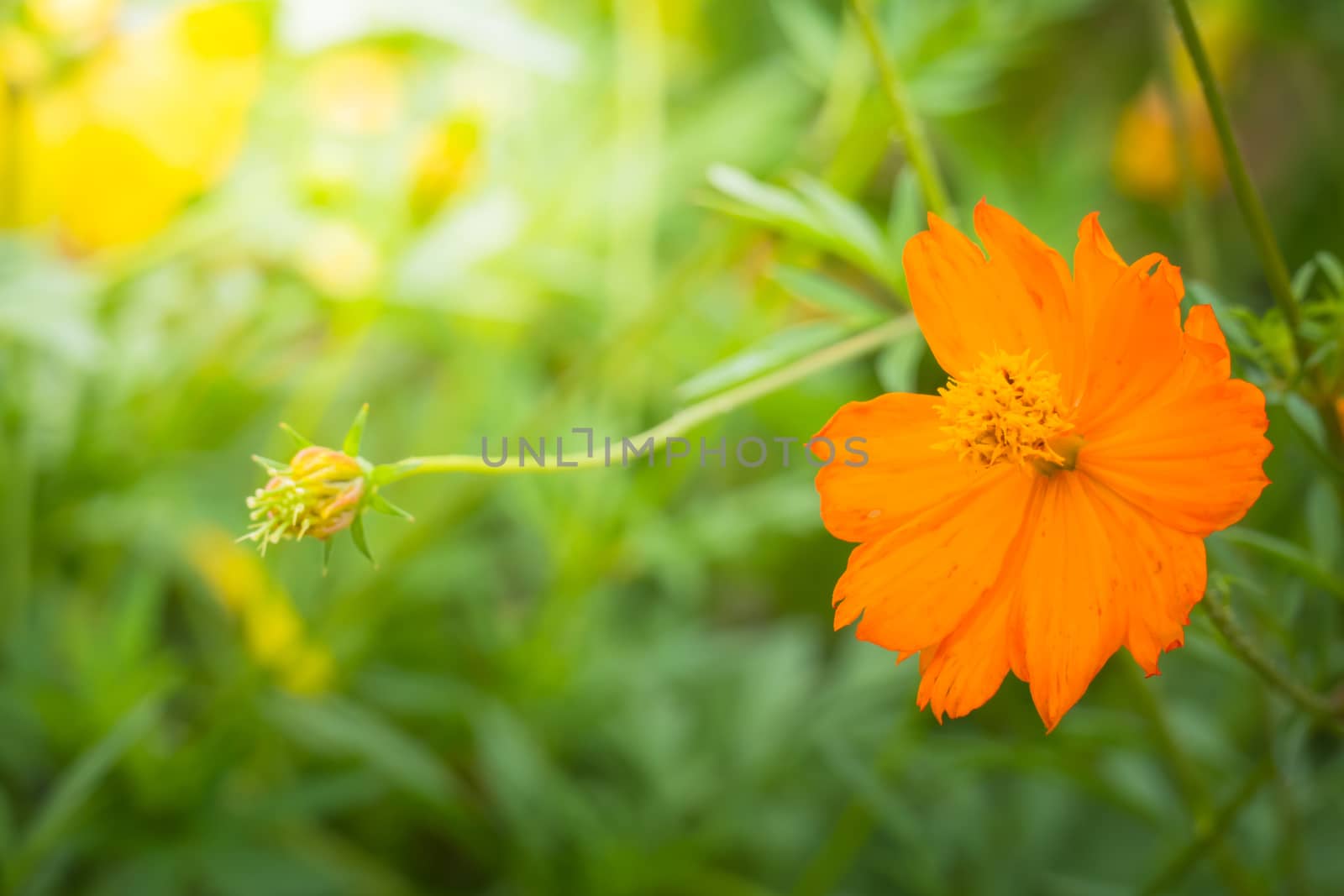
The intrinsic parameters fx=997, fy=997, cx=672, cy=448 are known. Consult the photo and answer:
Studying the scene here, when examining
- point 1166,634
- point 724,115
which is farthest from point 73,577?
point 1166,634

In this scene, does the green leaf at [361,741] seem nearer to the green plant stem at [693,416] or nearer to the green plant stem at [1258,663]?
the green plant stem at [693,416]

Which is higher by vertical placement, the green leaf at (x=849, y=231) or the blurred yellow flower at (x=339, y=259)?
the blurred yellow flower at (x=339, y=259)

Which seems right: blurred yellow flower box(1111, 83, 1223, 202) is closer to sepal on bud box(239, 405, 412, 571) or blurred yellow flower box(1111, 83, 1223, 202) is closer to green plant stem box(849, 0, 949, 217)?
green plant stem box(849, 0, 949, 217)

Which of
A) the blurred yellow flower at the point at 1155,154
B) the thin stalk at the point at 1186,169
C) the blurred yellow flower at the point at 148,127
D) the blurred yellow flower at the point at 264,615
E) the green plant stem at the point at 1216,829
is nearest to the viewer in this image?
the green plant stem at the point at 1216,829

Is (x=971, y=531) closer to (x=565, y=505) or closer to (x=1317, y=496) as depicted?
(x=1317, y=496)

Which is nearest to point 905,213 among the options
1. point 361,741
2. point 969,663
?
point 969,663

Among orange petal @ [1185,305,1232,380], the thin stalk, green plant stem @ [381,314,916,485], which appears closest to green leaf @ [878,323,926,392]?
green plant stem @ [381,314,916,485]

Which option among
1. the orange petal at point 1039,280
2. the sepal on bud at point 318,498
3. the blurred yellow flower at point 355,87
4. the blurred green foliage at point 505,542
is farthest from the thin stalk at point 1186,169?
the blurred yellow flower at point 355,87

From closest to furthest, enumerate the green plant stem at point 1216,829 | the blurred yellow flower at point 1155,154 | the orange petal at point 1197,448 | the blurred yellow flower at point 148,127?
the orange petal at point 1197,448 < the green plant stem at point 1216,829 < the blurred yellow flower at point 148,127 < the blurred yellow flower at point 1155,154

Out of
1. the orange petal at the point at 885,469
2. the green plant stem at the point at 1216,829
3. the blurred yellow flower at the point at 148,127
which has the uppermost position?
the blurred yellow flower at the point at 148,127
